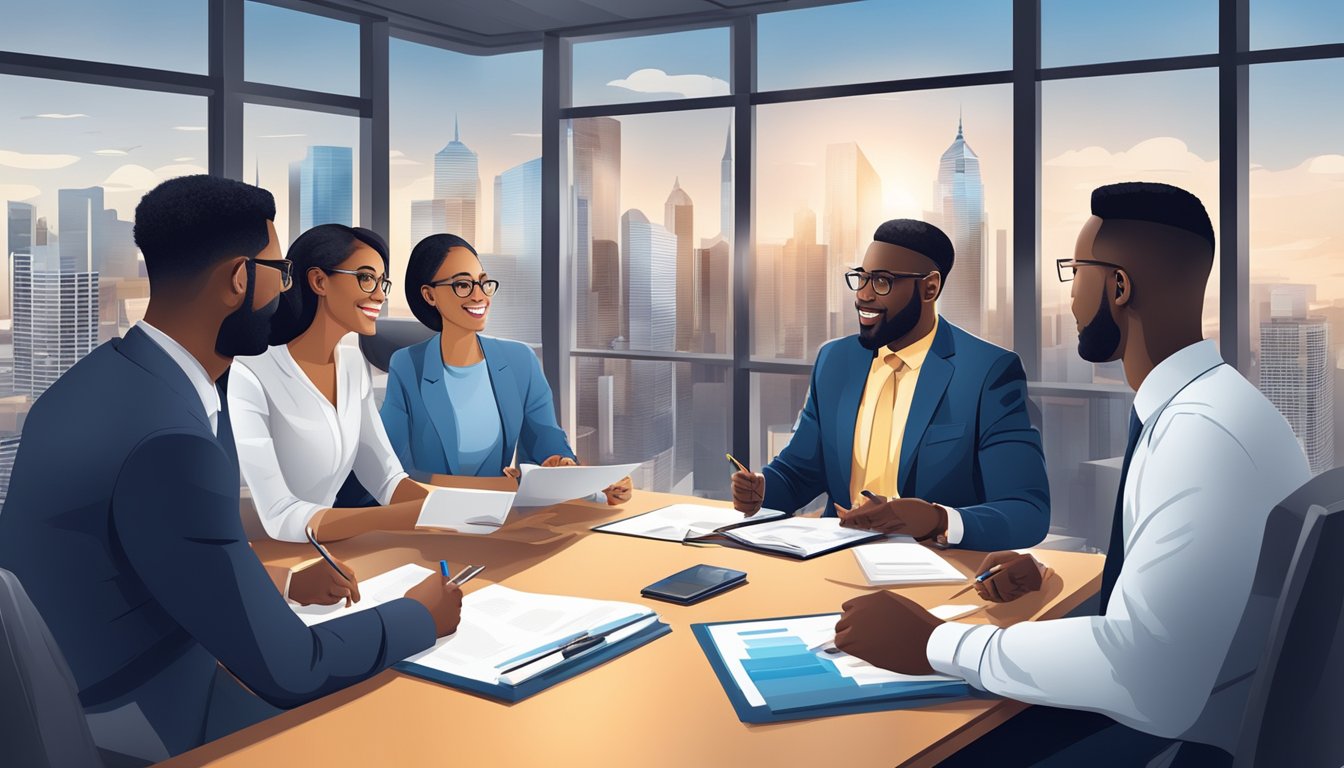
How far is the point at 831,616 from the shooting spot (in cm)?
179

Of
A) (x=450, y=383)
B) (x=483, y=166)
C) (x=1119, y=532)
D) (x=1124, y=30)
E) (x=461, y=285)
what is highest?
(x=1124, y=30)

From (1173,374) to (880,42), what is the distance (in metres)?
3.46

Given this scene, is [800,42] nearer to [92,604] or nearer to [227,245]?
[227,245]

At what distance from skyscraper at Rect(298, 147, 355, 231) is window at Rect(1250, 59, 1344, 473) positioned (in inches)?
163

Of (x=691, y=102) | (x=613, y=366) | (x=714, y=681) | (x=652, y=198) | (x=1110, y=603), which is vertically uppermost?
(x=691, y=102)

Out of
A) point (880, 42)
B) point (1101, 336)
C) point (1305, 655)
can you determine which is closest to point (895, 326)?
point (1101, 336)

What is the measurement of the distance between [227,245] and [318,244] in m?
1.25

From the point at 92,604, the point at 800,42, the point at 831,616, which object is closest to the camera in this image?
the point at 92,604

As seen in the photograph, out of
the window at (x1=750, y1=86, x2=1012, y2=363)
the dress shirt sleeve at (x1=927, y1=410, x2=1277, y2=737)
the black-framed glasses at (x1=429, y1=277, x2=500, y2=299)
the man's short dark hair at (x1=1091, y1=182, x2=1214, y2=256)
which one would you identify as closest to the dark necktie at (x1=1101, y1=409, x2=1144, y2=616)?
the dress shirt sleeve at (x1=927, y1=410, x2=1277, y2=737)

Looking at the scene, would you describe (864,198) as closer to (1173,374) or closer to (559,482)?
(559,482)

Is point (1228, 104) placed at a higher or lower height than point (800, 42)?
lower

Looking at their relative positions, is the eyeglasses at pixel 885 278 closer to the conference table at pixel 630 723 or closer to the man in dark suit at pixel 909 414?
the man in dark suit at pixel 909 414

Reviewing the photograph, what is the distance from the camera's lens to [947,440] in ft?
9.43

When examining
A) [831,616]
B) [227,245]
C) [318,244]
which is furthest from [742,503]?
[227,245]
